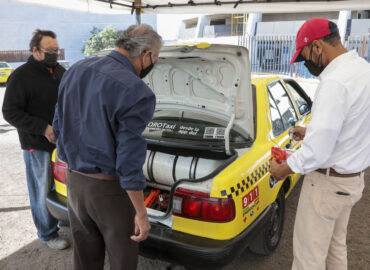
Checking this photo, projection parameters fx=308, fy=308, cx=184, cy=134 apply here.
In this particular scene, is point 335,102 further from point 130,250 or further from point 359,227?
point 359,227

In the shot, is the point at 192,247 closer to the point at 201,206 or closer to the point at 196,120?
the point at 201,206

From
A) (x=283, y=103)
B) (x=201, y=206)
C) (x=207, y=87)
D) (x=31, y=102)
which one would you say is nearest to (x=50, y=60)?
(x=31, y=102)

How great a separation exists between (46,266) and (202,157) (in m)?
1.66

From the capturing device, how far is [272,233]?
2.78 m

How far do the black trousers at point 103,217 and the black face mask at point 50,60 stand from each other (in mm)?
1460

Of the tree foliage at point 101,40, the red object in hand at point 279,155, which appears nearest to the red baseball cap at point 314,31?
the red object in hand at point 279,155

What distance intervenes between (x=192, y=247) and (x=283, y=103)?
1.85m

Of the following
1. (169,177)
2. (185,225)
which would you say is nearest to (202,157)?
(169,177)

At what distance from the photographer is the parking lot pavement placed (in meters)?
2.67

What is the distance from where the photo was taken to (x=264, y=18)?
2405cm

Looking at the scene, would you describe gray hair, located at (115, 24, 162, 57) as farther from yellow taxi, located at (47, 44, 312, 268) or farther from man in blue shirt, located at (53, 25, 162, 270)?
yellow taxi, located at (47, 44, 312, 268)

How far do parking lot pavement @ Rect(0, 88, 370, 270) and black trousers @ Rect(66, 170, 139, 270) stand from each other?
3.46ft

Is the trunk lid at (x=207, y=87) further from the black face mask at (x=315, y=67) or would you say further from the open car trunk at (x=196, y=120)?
the black face mask at (x=315, y=67)

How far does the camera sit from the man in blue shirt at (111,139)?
142 cm
